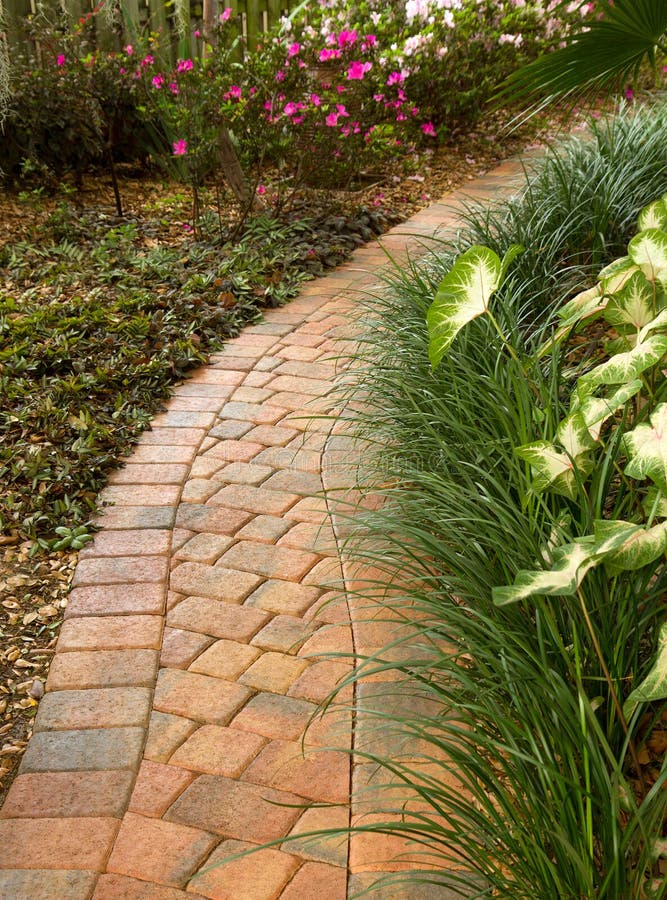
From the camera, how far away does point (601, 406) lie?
182 cm

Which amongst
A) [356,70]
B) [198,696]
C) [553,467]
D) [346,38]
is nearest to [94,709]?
[198,696]

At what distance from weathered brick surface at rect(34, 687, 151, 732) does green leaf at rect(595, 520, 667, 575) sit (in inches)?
48.0

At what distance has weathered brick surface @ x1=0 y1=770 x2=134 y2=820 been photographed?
1.99 meters

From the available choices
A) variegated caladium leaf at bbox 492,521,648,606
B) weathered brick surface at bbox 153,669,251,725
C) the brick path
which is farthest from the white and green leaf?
weathered brick surface at bbox 153,669,251,725

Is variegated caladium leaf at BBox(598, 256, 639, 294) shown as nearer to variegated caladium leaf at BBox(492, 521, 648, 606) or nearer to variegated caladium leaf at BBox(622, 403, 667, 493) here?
variegated caladium leaf at BBox(622, 403, 667, 493)

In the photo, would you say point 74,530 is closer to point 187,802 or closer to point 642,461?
point 187,802

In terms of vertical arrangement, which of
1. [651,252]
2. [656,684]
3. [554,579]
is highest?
[651,252]

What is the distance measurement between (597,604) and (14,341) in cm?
318

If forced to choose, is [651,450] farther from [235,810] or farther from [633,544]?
[235,810]

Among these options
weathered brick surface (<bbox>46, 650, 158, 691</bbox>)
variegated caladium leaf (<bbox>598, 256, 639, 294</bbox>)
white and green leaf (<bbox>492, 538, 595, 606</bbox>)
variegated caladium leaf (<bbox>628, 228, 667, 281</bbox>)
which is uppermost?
variegated caladium leaf (<bbox>628, 228, 667, 281</bbox>)

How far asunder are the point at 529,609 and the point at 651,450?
22.0 inches

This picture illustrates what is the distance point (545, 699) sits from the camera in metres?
1.63

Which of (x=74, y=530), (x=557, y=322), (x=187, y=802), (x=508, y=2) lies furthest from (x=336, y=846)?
(x=508, y=2)

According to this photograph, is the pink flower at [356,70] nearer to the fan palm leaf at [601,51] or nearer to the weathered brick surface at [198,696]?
the fan palm leaf at [601,51]
